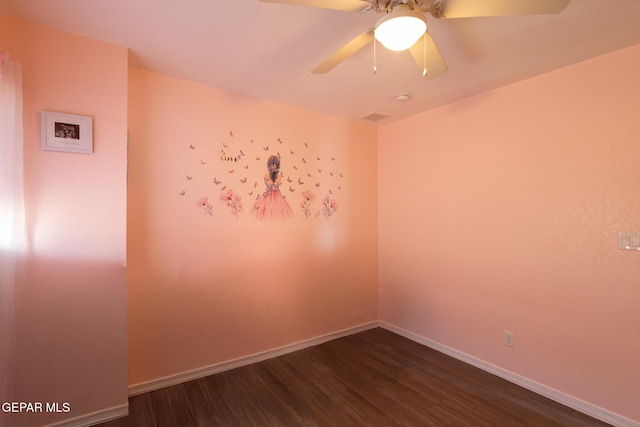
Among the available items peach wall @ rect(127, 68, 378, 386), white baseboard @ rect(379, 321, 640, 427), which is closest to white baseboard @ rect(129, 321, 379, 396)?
peach wall @ rect(127, 68, 378, 386)

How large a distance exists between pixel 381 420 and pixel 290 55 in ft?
8.00

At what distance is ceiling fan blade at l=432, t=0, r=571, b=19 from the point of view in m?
1.08

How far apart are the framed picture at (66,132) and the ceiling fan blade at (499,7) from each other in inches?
78.4

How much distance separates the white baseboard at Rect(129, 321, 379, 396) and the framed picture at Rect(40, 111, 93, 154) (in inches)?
65.9

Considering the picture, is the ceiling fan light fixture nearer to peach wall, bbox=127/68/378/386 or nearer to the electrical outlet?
peach wall, bbox=127/68/378/386

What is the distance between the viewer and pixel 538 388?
2131 mm

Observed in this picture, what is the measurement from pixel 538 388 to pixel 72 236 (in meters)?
3.33

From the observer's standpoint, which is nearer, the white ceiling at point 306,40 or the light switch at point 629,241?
the white ceiling at point 306,40

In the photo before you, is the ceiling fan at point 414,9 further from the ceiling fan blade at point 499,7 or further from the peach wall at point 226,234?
the peach wall at point 226,234

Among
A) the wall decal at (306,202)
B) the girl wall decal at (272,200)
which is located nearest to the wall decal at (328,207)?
the wall decal at (306,202)

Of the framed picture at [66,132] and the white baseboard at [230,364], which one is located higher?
the framed picture at [66,132]

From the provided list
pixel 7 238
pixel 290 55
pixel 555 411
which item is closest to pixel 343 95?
pixel 290 55

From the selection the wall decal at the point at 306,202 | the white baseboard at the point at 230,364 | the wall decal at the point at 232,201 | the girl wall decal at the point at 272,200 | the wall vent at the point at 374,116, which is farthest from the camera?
the wall vent at the point at 374,116

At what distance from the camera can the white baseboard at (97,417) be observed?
1704 millimetres
